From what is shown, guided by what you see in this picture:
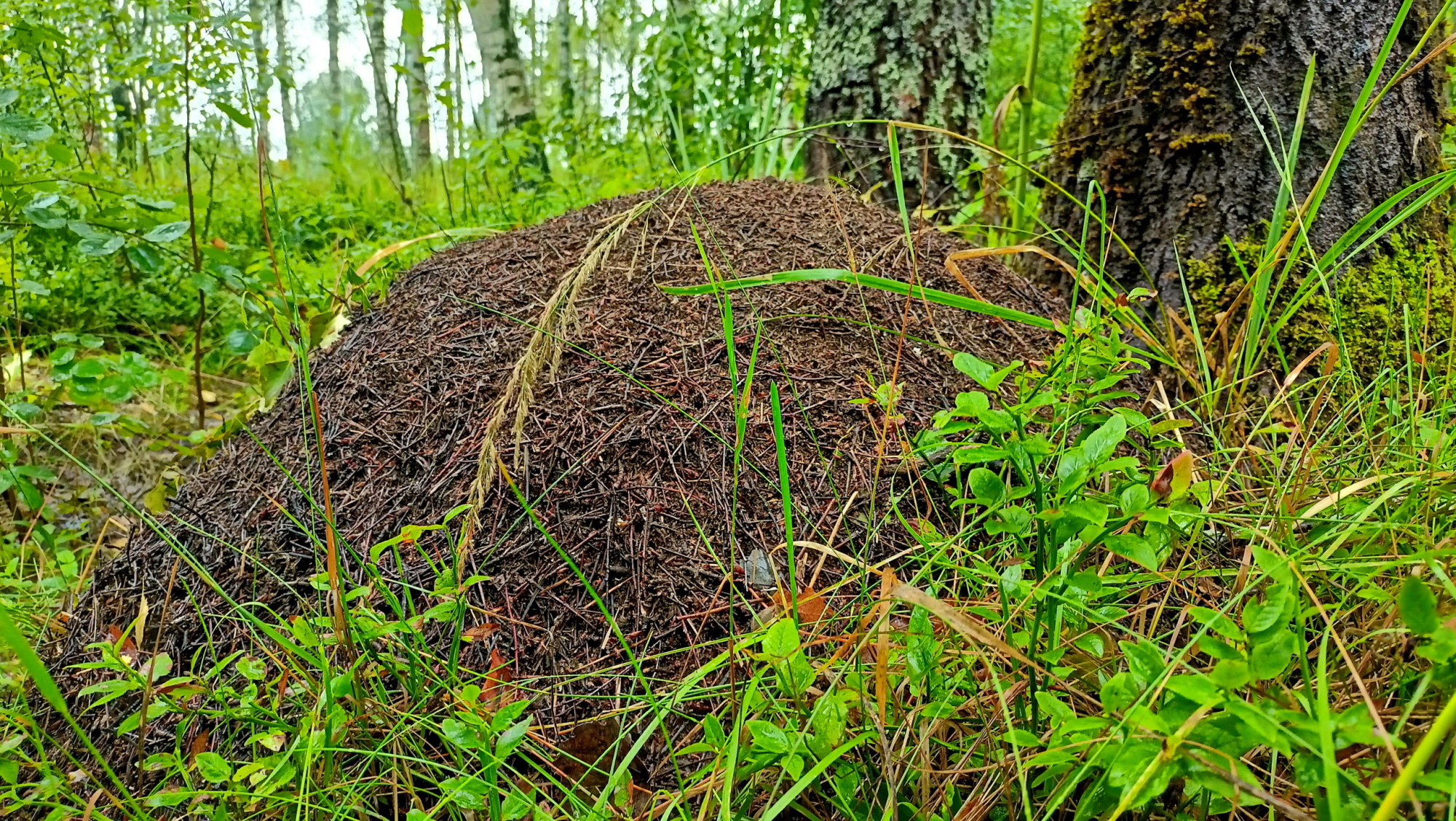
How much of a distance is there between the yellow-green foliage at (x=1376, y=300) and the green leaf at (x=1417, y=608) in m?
1.46

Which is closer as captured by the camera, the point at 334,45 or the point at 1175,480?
the point at 1175,480

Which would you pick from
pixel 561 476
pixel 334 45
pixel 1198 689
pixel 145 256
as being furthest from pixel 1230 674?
pixel 334 45

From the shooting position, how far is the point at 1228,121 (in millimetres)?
2059

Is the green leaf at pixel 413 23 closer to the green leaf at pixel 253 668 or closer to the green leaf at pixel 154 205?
the green leaf at pixel 154 205

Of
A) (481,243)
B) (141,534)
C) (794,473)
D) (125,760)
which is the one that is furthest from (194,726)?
(481,243)

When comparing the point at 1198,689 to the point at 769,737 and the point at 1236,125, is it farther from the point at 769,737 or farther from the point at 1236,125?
the point at 1236,125

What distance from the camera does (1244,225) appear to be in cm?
206

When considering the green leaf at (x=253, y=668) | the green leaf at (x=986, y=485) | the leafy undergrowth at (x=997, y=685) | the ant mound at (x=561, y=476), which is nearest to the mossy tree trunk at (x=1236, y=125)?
the ant mound at (x=561, y=476)

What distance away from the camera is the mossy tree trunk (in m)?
1.97

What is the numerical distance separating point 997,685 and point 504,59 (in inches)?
243

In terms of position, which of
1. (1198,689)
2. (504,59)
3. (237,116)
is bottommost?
(1198,689)

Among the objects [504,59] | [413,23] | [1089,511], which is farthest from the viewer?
[504,59]

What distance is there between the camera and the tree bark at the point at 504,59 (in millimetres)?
5836

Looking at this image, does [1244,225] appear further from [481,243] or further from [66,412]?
[66,412]
